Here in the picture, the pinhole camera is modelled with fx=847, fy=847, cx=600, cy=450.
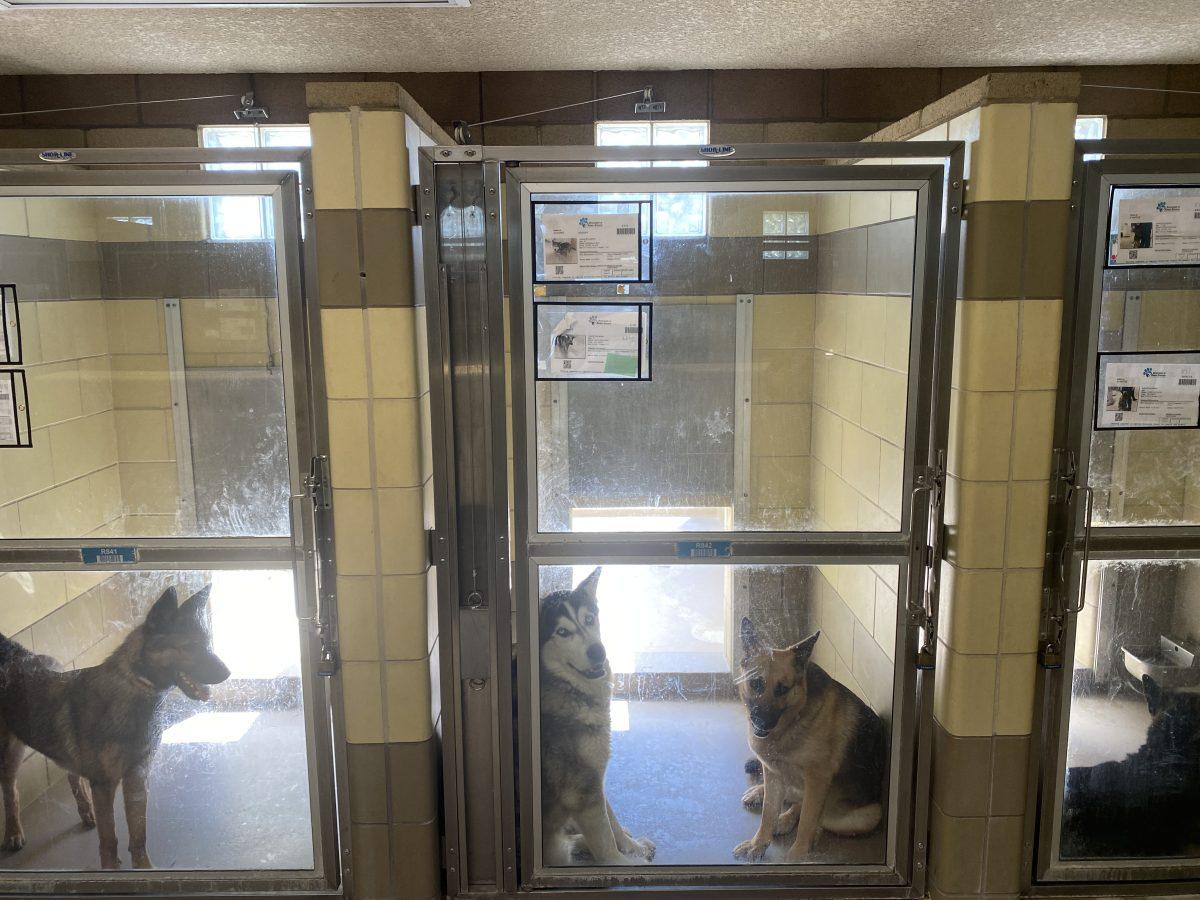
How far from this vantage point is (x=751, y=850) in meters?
2.38

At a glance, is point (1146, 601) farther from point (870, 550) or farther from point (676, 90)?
point (676, 90)

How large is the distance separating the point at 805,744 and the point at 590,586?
2.43 feet

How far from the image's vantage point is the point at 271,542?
2.20 metres

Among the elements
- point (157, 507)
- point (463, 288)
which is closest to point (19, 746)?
point (157, 507)

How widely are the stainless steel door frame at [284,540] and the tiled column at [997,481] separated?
63.8 inches

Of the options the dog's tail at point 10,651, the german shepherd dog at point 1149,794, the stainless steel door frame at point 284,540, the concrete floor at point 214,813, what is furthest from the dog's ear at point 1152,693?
the dog's tail at point 10,651

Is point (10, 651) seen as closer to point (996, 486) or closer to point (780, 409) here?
point (780, 409)

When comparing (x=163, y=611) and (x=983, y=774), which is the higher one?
(x=163, y=611)

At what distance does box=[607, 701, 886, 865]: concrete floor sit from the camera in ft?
7.72

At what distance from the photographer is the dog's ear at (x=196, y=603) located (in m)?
2.25

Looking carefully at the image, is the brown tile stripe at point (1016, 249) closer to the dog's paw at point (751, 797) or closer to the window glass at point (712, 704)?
the window glass at point (712, 704)

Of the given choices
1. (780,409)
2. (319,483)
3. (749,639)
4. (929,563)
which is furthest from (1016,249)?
(319,483)

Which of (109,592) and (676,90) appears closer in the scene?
(109,592)

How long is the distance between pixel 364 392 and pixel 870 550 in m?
1.36
